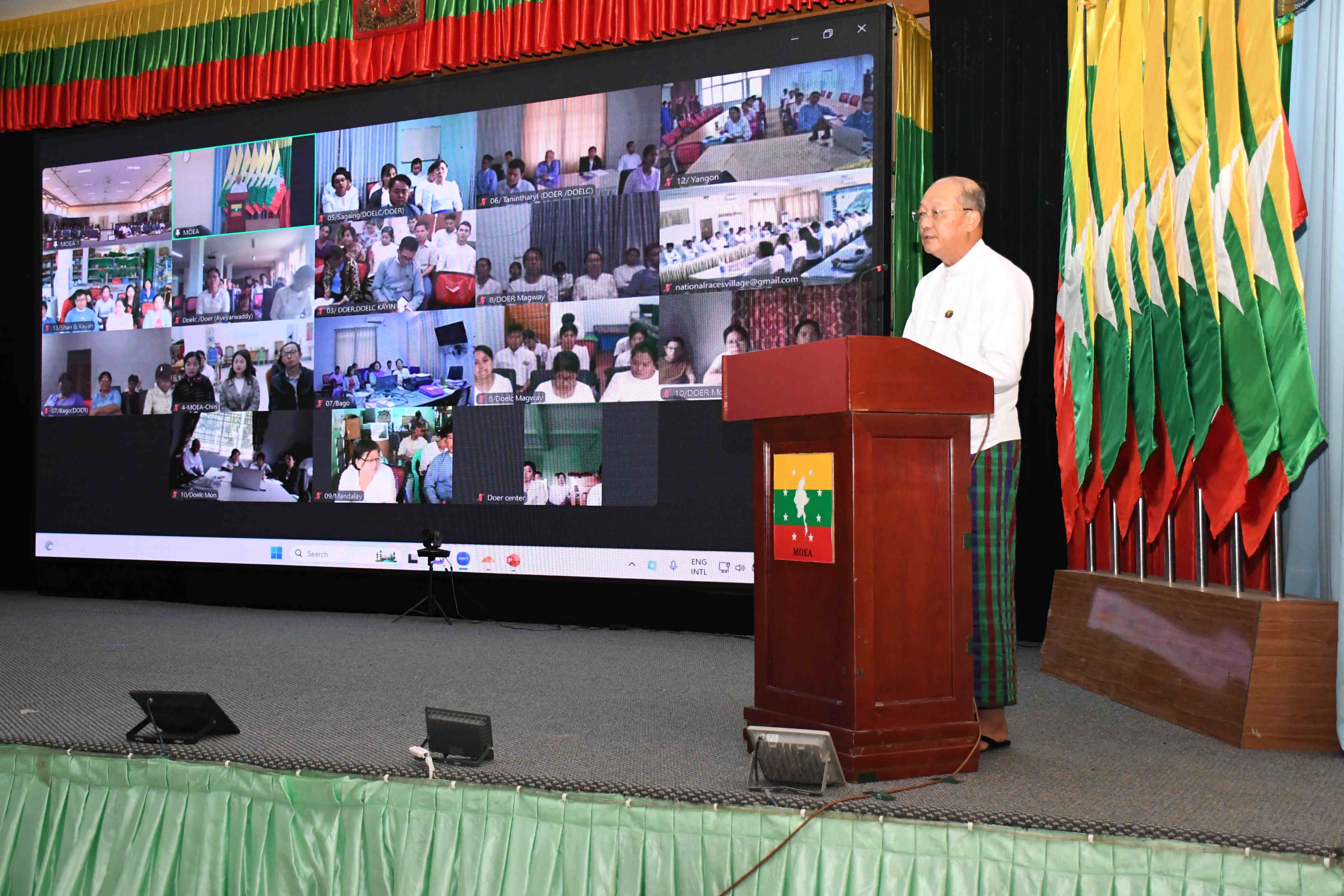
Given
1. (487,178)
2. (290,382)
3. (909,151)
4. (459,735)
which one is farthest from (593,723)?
(290,382)

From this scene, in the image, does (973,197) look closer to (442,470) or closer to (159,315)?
(442,470)

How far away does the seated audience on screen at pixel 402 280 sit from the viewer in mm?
5367

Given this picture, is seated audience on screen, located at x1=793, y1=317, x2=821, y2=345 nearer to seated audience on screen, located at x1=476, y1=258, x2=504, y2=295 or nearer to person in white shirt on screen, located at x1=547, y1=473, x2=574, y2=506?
person in white shirt on screen, located at x1=547, y1=473, x2=574, y2=506

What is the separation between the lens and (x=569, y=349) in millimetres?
5062

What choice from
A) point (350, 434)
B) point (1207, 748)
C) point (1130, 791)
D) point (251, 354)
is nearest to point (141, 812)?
point (1130, 791)

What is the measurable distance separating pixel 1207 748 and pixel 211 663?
334 cm

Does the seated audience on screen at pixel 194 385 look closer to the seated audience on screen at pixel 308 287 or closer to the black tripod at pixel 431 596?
the seated audience on screen at pixel 308 287

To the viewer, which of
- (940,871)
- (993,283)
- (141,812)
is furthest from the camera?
(993,283)

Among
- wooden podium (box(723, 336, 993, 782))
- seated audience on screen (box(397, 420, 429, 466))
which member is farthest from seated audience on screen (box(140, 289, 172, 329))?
wooden podium (box(723, 336, 993, 782))

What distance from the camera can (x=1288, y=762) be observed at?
2510 millimetres

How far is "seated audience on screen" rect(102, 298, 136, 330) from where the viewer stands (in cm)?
604

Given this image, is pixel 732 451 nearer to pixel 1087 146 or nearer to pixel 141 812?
pixel 1087 146

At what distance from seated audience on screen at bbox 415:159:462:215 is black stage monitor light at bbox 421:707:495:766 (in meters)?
3.46

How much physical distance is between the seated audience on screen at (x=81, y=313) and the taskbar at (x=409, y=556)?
4.00 feet
